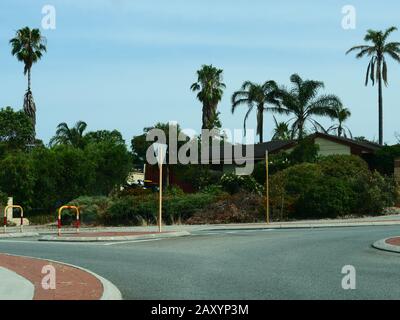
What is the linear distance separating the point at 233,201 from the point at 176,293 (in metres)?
23.4

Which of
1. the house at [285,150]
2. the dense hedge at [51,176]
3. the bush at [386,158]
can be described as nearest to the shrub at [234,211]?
the dense hedge at [51,176]

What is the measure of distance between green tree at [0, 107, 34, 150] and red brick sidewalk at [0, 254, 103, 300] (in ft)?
132

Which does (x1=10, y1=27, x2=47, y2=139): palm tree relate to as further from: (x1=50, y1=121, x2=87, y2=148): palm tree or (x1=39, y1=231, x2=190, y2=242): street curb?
(x1=39, y1=231, x2=190, y2=242): street curb

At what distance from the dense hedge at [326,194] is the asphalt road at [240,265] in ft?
35.5

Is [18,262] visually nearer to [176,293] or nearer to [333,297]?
[176,293]

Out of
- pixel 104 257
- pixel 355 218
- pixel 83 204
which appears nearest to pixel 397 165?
pixel 355 218

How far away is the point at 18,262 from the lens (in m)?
14.4

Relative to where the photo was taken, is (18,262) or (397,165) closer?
(18,262)

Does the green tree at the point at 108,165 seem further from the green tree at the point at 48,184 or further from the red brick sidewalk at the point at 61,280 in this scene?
the red brick sidewalk at the point at 61,280

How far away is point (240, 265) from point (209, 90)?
47.7 meters

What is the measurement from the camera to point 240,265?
44.7 feet

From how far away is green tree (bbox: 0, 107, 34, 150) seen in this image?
53875 mm
